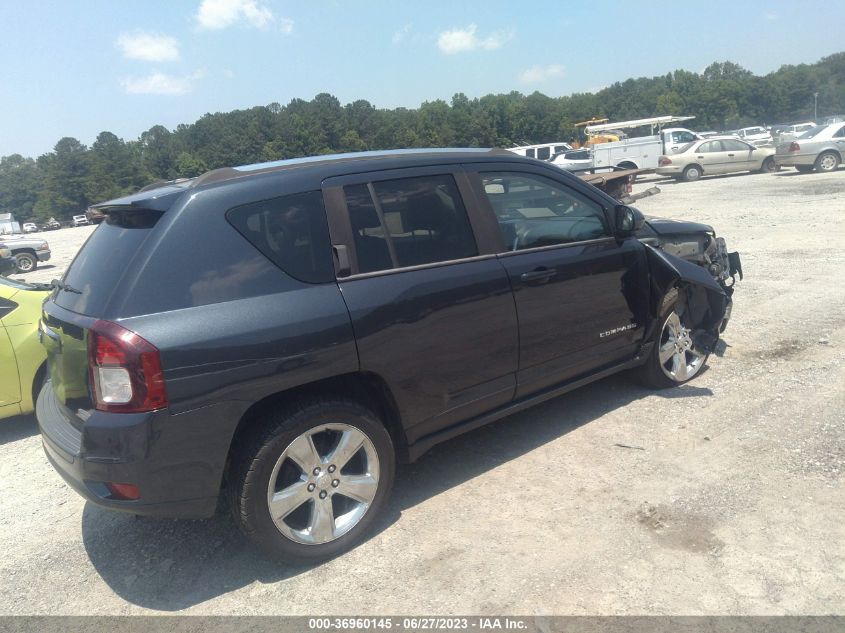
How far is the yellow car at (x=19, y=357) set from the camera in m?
4.93

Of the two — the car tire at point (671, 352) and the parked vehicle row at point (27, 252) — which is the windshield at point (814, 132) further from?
the parked vehicle row at point (27, 252)

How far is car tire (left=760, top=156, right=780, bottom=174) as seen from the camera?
24484 millimetres

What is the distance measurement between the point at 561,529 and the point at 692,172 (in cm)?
2430

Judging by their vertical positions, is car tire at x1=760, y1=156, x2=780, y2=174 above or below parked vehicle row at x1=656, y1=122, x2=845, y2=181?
below

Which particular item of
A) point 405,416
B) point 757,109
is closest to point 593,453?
point 405,416

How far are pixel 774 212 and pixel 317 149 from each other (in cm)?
5279

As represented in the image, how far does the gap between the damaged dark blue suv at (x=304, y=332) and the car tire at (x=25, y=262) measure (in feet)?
58.2

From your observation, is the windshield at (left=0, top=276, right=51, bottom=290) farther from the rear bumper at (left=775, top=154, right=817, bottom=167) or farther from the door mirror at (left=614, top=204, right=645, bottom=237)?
the rear bumper at (left=775, top=154, right=817, bottom=167)

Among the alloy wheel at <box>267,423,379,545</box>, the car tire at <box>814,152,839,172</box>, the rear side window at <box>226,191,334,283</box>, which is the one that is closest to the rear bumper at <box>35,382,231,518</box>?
the alloy wheel at <box>267,423,379,545</box>

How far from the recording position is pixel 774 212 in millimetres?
14062

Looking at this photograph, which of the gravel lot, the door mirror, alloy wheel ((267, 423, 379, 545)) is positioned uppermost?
the door mirror

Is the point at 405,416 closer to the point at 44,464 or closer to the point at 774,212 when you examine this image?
the point at 44,464

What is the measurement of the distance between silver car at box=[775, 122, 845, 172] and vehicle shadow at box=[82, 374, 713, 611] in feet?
70.6

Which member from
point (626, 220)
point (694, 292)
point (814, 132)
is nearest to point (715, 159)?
point (814, 132)
